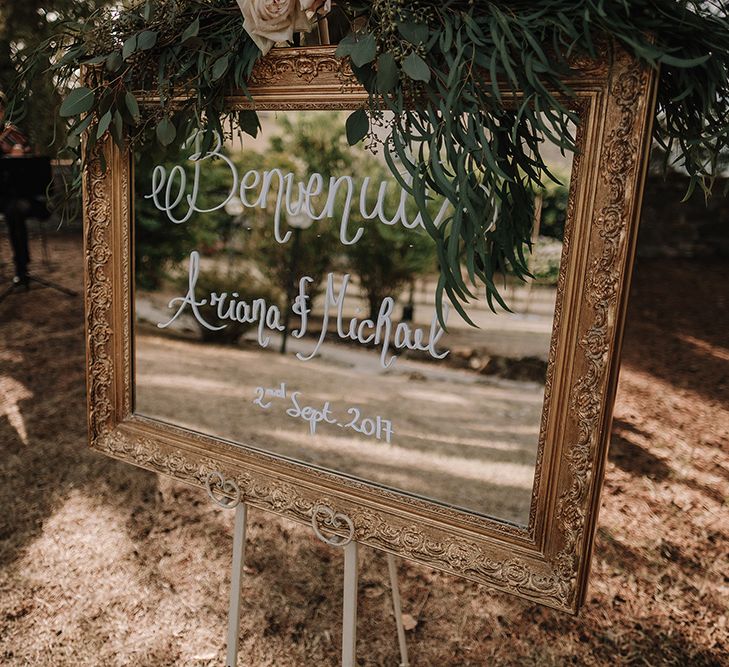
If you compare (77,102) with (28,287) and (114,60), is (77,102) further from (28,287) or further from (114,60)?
(28,287)

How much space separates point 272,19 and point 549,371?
64cm

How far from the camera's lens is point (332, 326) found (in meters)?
1.07

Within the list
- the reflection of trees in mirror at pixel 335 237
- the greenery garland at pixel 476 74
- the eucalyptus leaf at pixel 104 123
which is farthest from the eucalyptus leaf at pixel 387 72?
the eucalyptus leaf at pixel 104 123

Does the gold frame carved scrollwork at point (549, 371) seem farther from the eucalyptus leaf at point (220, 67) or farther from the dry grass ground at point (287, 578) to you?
the dry grass ground at point (287, 578)

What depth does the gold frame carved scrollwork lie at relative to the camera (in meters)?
0.76

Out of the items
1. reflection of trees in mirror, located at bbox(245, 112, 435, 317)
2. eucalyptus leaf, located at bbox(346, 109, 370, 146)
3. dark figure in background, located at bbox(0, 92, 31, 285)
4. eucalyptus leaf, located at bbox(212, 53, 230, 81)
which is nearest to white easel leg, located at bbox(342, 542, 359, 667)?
reflection of trees in mirror, located at bbox(245, 112, 435, 317)

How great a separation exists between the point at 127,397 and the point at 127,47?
67 cm

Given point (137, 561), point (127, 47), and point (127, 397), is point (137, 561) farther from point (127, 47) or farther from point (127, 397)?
point (127, 47)

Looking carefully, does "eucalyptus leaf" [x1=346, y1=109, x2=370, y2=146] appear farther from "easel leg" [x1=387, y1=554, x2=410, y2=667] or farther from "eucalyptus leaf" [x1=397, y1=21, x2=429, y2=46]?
"easel leg" [x1=387, y1=554, x2=410, y2=667]

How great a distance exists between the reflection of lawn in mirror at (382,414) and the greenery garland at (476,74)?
361 mm

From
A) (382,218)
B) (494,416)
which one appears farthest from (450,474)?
(382,218)

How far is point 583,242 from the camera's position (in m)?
0.80

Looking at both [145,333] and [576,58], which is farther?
[145,333]

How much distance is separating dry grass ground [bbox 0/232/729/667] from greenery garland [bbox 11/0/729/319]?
1.19 meters
